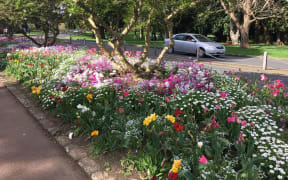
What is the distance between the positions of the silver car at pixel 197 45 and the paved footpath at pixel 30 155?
12.7 m

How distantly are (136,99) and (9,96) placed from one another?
3.87 meters

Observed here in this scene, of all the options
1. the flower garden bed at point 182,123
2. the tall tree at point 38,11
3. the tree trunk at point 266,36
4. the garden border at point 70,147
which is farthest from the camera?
the tree trunk at point 266,36

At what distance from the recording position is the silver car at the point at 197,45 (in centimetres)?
Result: 1566

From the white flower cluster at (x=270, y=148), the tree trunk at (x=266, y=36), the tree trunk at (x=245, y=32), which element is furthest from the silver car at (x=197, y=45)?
the tree trunk at (x=266, y=36)

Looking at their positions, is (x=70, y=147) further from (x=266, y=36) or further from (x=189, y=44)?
(x=266, y=36)

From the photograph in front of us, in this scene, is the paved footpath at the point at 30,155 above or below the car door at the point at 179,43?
below

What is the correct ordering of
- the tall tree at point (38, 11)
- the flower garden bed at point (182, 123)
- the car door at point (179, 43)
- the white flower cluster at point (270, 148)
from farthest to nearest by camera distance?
the car door at point (179, 43)
the tall tree at point (38, 11)
the flower garden bed at point (182, 123)
the white flower cluster at point (270, 148)

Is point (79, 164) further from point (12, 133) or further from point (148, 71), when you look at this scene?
point (148, 71)

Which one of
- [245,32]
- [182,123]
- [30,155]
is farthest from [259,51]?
[30,155]

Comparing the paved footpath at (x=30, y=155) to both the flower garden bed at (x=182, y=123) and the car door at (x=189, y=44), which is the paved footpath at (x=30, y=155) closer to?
the flower garden bed at (x=182, y=123)

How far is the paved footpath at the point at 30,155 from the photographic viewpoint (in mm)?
3031

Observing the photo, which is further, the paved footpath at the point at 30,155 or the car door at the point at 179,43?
the car door at the point at 179,43

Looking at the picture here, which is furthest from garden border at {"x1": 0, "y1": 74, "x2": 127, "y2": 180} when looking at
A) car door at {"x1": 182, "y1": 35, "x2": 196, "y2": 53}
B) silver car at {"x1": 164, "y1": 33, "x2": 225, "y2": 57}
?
car door at {"x1": 182, "y1": 35, "x2": 196, "y2": 53}

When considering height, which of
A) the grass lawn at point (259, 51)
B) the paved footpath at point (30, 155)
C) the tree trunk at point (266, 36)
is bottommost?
the paved footpath at point (30, 155)
